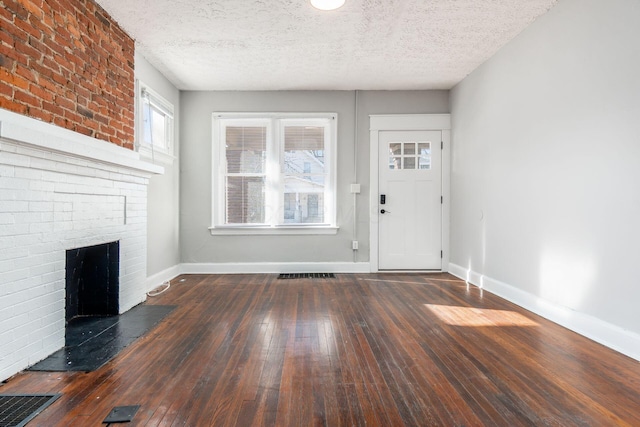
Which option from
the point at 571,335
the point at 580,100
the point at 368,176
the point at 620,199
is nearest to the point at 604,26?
the point at 580,100

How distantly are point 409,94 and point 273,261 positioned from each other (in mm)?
3112

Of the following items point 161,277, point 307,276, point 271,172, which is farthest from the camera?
point 271,172

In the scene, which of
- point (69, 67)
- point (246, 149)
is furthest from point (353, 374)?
point (246, 149)

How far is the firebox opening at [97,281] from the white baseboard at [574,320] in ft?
12.2

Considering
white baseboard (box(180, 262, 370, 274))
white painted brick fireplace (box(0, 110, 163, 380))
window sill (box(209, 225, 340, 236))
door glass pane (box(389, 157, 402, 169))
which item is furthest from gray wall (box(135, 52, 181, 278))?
door glass pane (box(389, 157, 402, 169))

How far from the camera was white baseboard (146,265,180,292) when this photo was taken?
154 inches

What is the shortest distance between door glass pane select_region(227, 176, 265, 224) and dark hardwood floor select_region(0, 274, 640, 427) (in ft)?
6.37

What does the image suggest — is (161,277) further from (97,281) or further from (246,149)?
(246,149)

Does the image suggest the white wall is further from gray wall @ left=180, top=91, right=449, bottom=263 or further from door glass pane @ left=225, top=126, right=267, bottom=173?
door glass pane @ left=225, top=126, right=267, bottom=173

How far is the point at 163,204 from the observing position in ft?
14.2

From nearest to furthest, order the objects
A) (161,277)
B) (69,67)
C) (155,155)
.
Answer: (69,67)
(155,155)
(161,277)

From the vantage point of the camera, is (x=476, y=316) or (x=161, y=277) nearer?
(x=476, y=316)

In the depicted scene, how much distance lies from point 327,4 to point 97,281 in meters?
3.06

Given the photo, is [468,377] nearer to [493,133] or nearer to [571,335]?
[571,335]
